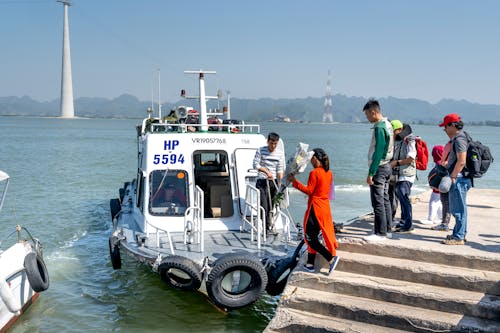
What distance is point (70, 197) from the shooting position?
2141 centimetres

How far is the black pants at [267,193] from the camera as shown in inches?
350

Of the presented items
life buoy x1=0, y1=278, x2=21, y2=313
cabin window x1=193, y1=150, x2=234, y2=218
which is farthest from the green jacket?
life buoy x1=0, y1=278, x2=21, y2=313

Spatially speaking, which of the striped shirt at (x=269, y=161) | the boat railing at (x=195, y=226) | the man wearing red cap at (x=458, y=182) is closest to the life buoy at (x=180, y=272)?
the boat railing at (x=195, y=226)

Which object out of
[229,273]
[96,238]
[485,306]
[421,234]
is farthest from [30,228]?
[485,306]

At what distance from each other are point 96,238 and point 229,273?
8128 mm

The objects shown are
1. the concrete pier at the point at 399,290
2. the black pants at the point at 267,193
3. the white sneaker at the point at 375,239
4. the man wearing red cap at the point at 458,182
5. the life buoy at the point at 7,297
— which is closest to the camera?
the concrete pier at the point at 399,290

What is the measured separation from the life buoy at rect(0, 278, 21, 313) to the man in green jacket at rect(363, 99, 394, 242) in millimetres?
5155

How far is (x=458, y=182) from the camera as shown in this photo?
21.7 ft

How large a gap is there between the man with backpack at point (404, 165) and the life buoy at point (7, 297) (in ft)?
18.8

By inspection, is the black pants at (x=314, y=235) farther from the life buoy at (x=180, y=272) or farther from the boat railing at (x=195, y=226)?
the boat railing at (x=195, y=226)

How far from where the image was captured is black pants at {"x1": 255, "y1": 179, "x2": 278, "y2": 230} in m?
8.88

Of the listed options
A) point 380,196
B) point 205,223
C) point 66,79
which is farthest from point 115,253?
point 66,79

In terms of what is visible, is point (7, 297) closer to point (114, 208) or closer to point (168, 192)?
point (168, 192)

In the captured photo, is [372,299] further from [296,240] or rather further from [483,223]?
[483,223]
